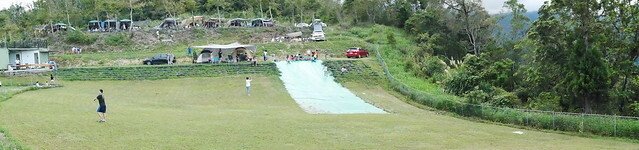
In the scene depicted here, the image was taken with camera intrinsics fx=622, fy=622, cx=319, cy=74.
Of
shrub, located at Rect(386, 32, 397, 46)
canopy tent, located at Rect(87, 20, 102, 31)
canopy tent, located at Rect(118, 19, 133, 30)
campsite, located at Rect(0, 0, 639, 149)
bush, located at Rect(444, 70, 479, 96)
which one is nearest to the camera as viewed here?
campsite, located at Rect(0, 0, 639, 149)

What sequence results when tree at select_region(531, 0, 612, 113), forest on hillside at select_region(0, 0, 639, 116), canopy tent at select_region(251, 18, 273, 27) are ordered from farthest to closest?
canopy tent at select_region(251, 18, 273, 27) < forest on hillside at select_region(0, 0, 639, 116) < tree at select_region(531, 0, 612, 113)

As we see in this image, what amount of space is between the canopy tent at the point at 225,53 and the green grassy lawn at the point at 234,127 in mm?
14810

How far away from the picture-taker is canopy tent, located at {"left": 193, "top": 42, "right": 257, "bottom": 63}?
48500 millimetres

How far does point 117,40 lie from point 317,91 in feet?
104

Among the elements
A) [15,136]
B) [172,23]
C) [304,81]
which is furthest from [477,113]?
[172,23]

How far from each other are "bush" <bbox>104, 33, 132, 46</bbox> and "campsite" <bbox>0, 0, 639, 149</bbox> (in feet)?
0.37

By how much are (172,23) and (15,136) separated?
54.0 meters

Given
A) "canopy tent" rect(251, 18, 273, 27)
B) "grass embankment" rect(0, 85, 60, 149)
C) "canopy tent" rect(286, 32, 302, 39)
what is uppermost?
"canopy tent" rect(251, 18, 273, 27)

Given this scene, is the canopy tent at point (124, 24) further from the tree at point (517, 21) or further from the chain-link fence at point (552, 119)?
the chain-link fence at point (552, 119)

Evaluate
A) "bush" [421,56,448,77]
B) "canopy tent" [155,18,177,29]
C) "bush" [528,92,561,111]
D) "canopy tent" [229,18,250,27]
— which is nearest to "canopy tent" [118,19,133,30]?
"canopy tent" [155,18,177,29]

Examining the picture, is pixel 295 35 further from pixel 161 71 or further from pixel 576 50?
pixel 576 50

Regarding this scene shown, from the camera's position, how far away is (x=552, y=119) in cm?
2398

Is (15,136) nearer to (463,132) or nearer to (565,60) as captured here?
(463,132)

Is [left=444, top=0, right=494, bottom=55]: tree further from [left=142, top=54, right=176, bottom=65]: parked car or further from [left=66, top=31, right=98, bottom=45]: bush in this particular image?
[left=66, top=31, right=98, bottom=45]: bush
